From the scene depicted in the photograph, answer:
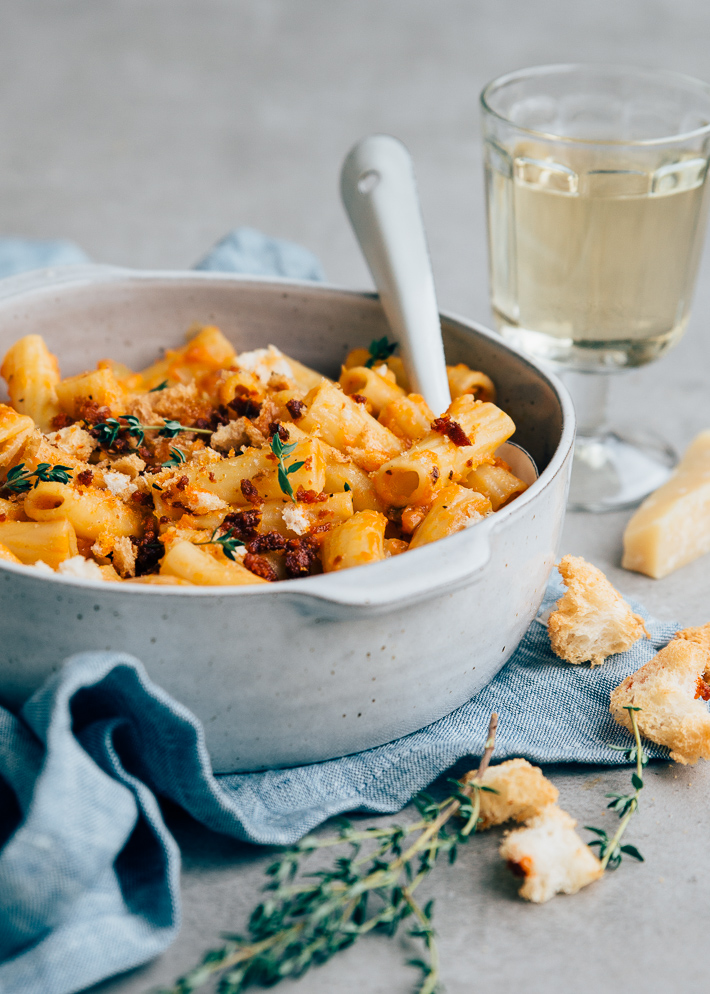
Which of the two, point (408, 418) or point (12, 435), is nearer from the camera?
point (12, 435)

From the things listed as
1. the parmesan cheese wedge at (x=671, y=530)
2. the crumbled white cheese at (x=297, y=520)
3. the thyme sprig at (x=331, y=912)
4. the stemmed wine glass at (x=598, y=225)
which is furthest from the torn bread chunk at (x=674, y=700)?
the stemmed wine glass at (x=598, y=225)

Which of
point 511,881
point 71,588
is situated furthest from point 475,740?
point 71,588

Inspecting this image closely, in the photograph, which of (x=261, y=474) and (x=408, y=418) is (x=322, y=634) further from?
(x=408, y=418)

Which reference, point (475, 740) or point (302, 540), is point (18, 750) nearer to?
point (302, 540)

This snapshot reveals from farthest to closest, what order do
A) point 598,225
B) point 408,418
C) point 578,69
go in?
1. point 578,69
2. point 598,225
3. point 408,418

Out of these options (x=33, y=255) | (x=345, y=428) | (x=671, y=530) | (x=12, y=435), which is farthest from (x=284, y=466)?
(x=33, y=255)

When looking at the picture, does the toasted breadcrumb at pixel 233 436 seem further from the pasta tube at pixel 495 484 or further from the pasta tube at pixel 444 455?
the pasta tube at pixel 495 484

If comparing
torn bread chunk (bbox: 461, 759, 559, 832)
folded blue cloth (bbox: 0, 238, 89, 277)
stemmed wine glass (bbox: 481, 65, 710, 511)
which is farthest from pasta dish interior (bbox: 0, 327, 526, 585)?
folded blue cloth (bbox: 0, 238, 89, 277)
